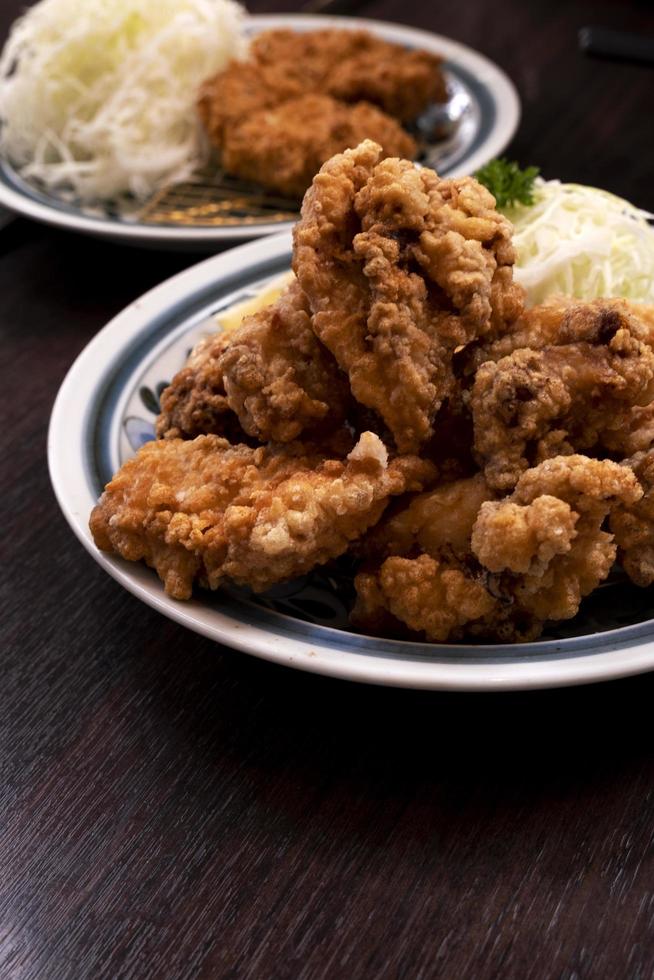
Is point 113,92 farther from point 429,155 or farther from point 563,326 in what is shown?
point 563,326

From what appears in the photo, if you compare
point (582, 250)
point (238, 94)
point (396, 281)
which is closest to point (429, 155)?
point (238, 94)

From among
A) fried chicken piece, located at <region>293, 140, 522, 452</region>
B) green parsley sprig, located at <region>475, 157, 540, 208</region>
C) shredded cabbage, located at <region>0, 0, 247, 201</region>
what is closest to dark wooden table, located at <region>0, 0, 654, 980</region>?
fried chicken piece, located at <region>293, 140, 522, 452</region>

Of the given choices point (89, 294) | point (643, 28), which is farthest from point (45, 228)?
point (643, 28)

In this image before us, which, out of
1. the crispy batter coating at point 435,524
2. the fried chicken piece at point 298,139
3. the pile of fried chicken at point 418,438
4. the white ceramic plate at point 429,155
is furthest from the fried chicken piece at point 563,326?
the fried chicken piece at point 298,139

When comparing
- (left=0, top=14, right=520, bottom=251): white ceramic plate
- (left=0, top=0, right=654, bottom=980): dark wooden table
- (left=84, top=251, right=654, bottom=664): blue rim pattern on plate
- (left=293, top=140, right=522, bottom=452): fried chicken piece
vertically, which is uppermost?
(left=293, top=140, right=522, bottom=452): fried chicken piece

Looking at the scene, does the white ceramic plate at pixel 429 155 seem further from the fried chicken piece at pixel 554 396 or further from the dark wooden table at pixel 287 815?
the fried chicken piece at pixel 554 396

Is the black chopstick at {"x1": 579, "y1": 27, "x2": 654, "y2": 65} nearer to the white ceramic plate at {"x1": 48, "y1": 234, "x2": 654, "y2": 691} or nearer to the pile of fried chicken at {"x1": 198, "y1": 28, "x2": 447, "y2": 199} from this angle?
the pile of fried chicken at {"x1": 198, "y1": 28, "x2": 447, "y2": 199}
